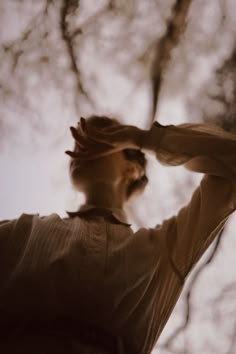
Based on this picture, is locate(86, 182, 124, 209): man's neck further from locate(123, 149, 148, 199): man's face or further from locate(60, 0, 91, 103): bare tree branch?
locate(60, 0, 91, 103): bare tree branch

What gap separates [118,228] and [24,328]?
0.20 metres

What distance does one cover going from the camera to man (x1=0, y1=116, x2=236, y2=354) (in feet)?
2.47

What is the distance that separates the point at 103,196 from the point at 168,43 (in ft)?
0.83

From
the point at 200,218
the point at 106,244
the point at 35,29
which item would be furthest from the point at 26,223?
the point at 35,29

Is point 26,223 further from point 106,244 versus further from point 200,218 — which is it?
point 200,218

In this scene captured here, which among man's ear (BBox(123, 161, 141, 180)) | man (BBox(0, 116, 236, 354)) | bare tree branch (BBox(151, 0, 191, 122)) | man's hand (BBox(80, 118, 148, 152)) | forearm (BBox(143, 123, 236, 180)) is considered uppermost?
bare tree branch (BBox(151, 0, 191, 122))

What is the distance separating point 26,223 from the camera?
0.84m

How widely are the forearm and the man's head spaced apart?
9 centimetres

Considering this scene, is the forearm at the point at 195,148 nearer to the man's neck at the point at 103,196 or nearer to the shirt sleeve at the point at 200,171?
the shirt sleeve at the point at 200,171

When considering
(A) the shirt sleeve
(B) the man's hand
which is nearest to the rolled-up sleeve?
(A) the shirt sleeve

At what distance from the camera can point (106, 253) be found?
0.82 m

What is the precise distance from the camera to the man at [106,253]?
75cm

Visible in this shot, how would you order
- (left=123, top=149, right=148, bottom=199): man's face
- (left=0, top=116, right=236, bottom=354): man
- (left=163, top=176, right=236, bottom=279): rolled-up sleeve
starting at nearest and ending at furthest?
(left=0, top=116, right=236, bottom=354): man
(left=163, top=176, right=236, bottom=279): rolled-up sleeve
(left=123, top=149, right=148, bottom=199): man's face

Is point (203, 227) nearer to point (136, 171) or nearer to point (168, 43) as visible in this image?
point (136, 171)
